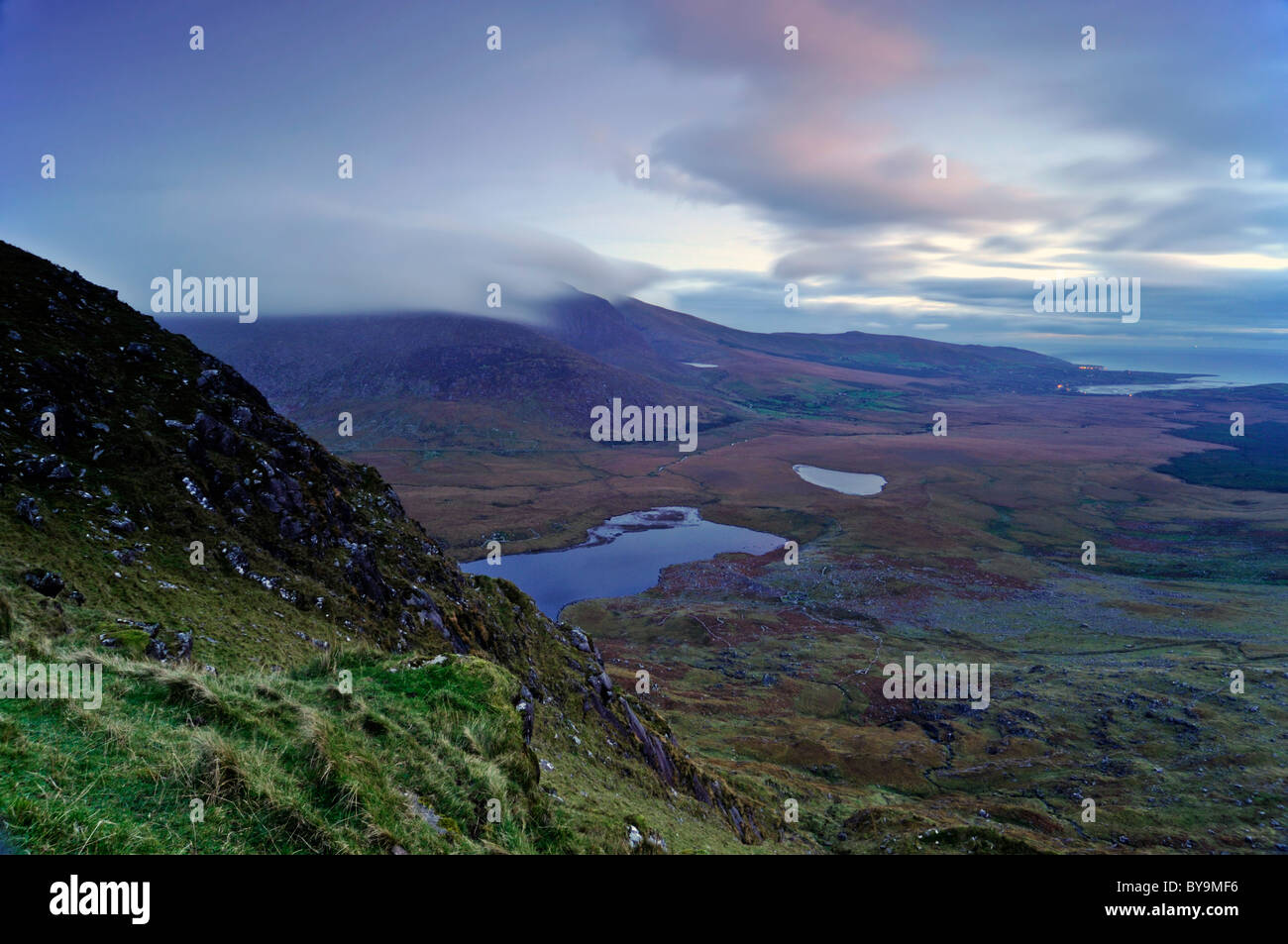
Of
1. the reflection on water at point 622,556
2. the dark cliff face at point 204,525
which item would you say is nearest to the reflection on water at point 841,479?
the reflection on water at point 622,556

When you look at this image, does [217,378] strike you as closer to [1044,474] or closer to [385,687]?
[385,687]

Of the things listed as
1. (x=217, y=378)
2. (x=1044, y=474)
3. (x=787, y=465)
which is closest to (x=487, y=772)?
(x=217, y=378)

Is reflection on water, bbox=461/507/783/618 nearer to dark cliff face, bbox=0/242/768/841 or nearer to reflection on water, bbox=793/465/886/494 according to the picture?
reflection on water, bbox=793/465/886/494

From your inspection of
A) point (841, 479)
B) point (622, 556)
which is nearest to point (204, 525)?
point (622, 556)

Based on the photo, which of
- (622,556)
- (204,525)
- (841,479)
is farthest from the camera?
(841,479)

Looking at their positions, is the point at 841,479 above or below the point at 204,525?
below

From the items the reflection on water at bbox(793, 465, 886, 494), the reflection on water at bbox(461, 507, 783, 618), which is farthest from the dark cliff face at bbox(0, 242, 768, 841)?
the reflection on water at bbox(793, 465, 886, 494)

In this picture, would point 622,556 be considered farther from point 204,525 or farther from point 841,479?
point 204,525

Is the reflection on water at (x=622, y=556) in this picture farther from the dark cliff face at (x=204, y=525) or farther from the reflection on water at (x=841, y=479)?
the dark cliff face at (x=204, y=525)
